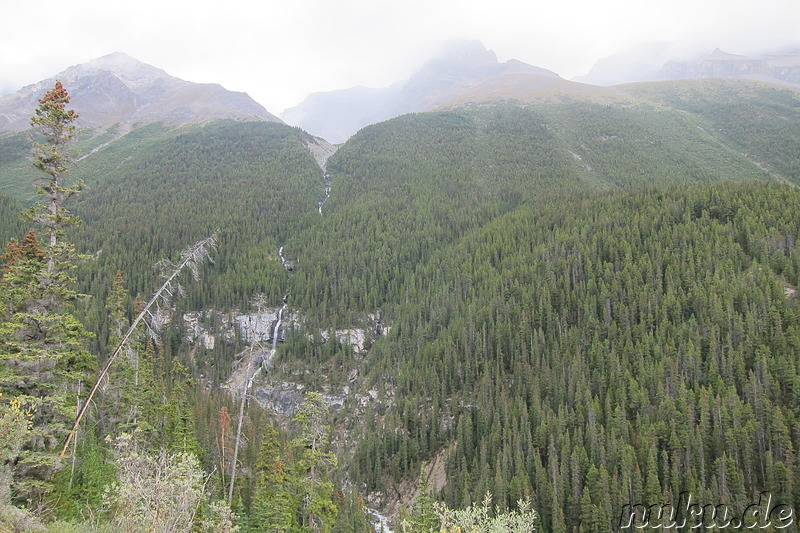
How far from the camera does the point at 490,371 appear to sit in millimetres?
96062

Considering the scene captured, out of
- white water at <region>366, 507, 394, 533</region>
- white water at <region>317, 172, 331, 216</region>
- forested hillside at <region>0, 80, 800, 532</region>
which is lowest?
white water at <region>366, 507, 394, 533</region>

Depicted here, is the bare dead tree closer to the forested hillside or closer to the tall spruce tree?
the tall spruce tree

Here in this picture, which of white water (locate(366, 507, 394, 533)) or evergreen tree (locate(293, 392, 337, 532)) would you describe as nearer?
evergreen tree (locate(293, 392, 337, 532))

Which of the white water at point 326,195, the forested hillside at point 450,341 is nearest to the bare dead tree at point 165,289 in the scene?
the forested hillside at point 450,341

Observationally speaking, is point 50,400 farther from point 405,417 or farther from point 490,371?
point 490,371

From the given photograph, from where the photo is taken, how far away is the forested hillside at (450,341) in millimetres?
50844

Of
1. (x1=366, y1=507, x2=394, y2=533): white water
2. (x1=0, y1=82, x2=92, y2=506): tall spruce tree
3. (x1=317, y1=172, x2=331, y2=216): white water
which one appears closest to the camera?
(x1=0, y1=82, x2=92, y2=506): tall spruce tree

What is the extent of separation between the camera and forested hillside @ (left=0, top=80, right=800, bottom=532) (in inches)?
2002

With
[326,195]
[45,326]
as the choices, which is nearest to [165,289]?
[45,326]

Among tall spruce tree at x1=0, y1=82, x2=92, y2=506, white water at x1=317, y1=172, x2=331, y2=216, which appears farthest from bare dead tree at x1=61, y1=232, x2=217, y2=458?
white water at x1=317, y1=172, x2=331, y2=216

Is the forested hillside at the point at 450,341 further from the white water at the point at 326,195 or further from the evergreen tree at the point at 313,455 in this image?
the white water at the point at 326,195

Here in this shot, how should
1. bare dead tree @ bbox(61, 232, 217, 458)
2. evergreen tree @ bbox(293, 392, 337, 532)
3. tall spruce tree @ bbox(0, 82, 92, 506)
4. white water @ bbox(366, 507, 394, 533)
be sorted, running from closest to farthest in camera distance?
bare dead tree @ bbox(61, 232, 217, 458) → tall spruce tree @ bbox(0, 82, 92, 506) → evergreen tree @ bbox(293, 392, 337, 532) → white water @ bbox(366, 507, 394, 533)

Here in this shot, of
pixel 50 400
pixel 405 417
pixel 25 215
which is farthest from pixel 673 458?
pixel 25 215

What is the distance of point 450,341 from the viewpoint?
342 feet
